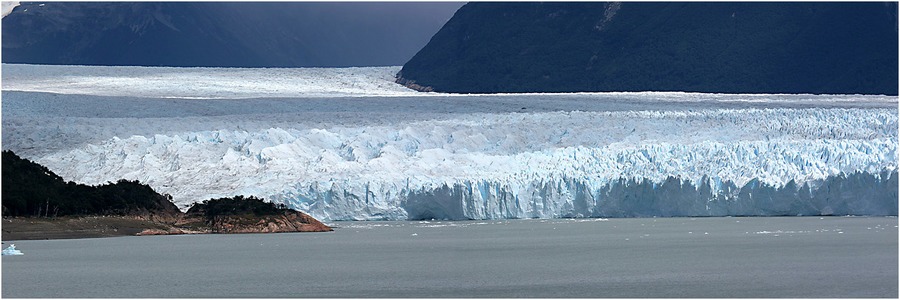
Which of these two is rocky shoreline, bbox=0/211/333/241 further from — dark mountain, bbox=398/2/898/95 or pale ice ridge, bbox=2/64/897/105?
dark mountain, bbox=398/2/898/95

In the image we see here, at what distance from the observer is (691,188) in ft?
69.3

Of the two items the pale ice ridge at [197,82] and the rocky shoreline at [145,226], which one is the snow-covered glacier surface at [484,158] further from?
the pale ice ridge at [197,82]

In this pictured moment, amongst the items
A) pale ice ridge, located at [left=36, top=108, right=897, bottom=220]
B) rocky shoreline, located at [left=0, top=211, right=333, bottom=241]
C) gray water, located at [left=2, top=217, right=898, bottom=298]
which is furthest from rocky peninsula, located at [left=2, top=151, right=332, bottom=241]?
pale ice ridge, located at [left=36, top=108, right=897, bottom=220]

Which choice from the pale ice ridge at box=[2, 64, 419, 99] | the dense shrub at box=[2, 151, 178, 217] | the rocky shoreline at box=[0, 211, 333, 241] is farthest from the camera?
the pale ice ridge at box=[2, 64, 419, 99]

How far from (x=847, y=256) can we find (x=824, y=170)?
300 inches

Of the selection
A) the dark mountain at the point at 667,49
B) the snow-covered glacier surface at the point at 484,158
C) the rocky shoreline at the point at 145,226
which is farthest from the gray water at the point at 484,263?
the dark mountain at the point at 667,49

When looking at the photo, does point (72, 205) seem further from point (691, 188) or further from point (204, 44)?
point (204, 44)

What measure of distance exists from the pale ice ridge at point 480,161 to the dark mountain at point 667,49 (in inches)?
715

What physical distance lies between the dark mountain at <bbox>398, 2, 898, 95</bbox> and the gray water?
2328cm

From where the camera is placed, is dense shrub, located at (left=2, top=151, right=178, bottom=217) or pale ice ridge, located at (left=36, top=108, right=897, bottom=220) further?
pale ice ridge, located at (left=36, top=108, right=897, bottom=220)

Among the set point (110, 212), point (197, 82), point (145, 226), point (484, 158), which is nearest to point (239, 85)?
point (197, 82)

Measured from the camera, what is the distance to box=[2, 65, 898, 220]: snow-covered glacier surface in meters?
21.1

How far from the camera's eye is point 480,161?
22.4 metres

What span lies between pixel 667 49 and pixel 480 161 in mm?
23693
